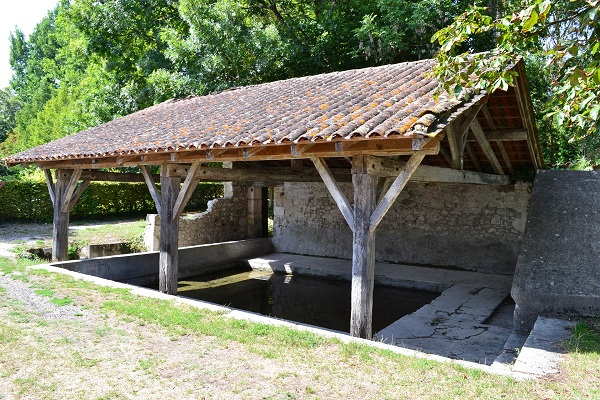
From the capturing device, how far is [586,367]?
3590 millimetres

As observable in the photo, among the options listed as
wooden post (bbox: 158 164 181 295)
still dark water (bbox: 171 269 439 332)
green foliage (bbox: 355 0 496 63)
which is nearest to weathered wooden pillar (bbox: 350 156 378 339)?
still dark water (bbox: 171 269 439 332)

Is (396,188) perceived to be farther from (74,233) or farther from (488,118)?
(74,233)

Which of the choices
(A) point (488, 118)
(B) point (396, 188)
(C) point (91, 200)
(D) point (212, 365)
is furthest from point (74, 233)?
(A) point (488, 118)

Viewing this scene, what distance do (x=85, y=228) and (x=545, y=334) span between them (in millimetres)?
12304

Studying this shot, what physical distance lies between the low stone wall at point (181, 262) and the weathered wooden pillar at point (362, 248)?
5.67 m

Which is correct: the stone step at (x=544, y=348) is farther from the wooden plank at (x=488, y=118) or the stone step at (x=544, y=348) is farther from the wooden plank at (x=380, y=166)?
the wooden plank at (x=488, y=118)

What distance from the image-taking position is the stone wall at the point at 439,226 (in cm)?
959

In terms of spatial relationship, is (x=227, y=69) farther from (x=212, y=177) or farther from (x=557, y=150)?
(x=557, y=150)

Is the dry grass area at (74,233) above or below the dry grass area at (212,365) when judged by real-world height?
above

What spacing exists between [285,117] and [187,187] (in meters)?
1.81

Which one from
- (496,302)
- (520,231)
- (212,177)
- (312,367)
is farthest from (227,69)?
(312,367)

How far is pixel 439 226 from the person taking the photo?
10.3m

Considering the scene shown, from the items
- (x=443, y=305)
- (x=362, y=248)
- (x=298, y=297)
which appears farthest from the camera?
(x=298, y=297)

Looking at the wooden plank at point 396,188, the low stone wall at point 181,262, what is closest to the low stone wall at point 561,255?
the wooden plank at point 396,188
